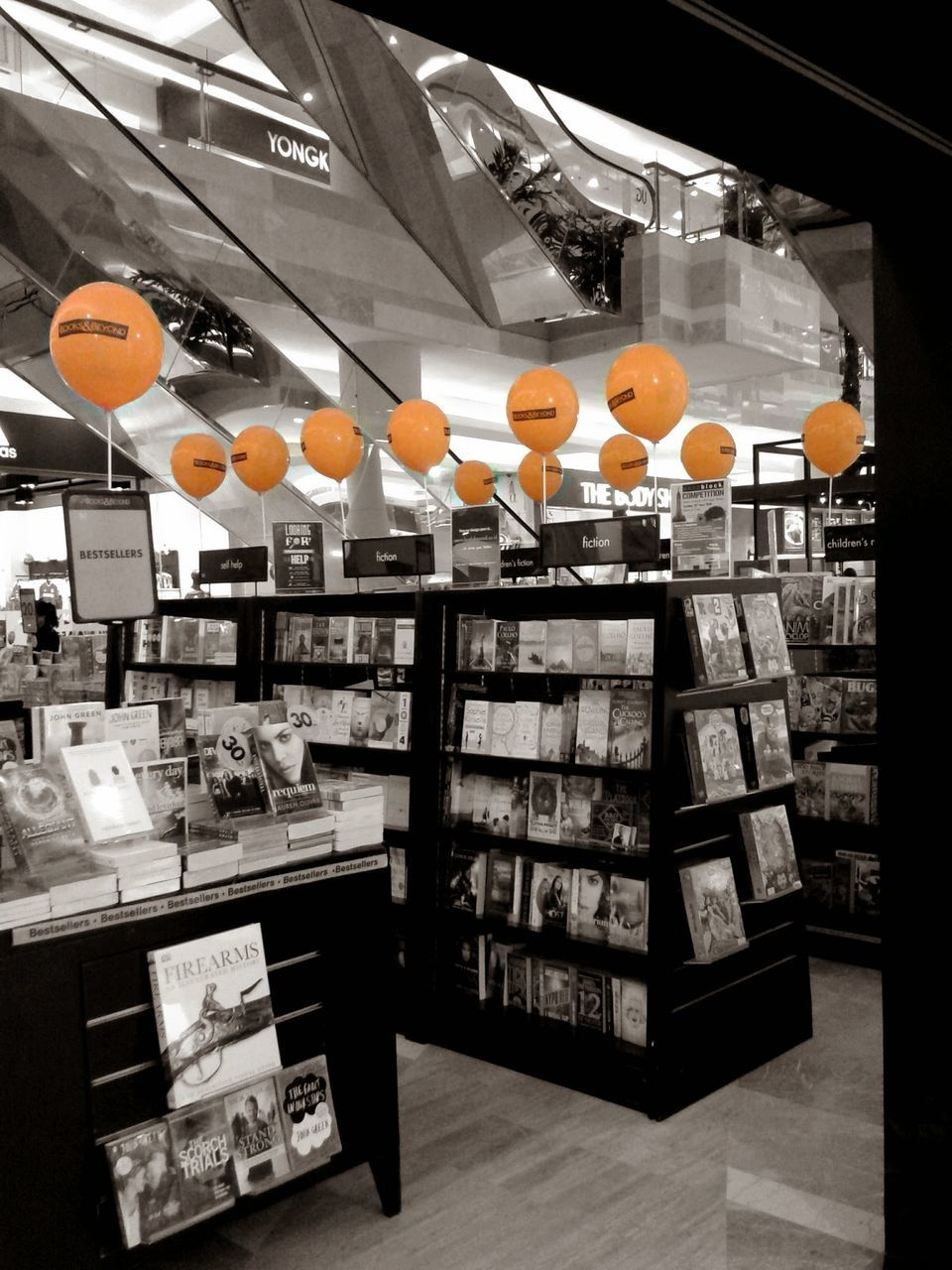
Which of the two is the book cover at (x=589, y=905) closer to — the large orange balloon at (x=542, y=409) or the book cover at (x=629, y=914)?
the book cover at (x=629, y=914)

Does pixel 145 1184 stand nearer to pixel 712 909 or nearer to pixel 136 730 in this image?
pixel 136 730

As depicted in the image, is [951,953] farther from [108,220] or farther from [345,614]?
[108,220]

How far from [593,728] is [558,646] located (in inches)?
14.0

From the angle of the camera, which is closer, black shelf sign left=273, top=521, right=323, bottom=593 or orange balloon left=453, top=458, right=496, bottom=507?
black shelf sign left=273, top=521, right=323, bottom=593

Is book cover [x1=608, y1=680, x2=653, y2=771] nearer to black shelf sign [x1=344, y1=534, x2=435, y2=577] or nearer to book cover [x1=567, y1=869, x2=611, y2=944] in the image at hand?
book cover [x1=567, y1=869, x2=611, y2=944]

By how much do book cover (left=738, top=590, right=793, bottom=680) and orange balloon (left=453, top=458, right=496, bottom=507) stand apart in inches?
114

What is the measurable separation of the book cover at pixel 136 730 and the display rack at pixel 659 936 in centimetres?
163

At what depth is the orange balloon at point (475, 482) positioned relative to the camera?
6.84 metres

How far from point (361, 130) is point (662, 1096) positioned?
592cm

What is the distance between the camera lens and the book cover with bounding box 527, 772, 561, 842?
4.09 meters

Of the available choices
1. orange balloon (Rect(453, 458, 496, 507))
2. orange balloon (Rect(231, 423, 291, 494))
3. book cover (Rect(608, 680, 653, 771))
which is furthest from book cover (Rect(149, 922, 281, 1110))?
orange balloon (Rect(453, 458, 496, 507))

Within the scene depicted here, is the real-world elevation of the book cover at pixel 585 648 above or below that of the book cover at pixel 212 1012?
above

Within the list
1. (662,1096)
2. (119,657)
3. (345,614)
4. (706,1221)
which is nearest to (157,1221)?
(706,1221)

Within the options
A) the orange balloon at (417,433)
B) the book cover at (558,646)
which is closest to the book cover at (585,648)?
the book cover at (558,646)
